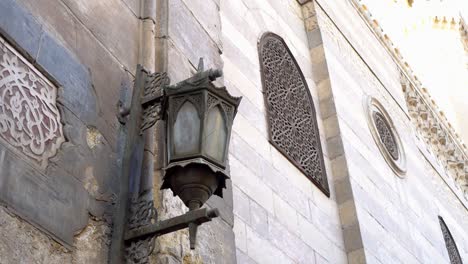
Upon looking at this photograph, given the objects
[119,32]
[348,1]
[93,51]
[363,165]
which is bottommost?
[93,51]

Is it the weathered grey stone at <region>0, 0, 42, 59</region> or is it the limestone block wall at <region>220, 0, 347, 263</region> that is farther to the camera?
the limestone block wall at <region>220, 0, 347, 263</region>

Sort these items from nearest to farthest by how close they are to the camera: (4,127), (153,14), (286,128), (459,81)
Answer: (4,127) < (153,14) < (286,128) < (459,81)

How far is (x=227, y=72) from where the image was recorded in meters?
5.93

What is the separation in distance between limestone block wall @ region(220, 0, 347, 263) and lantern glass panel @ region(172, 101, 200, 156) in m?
1.81

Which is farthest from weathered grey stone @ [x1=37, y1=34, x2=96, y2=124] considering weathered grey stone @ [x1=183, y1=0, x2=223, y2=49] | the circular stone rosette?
the circular stone rosette

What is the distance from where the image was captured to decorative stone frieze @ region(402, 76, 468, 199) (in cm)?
1222

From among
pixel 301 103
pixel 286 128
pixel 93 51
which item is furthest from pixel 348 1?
pixel 93 51

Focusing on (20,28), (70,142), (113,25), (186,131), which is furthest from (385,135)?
(20,28)

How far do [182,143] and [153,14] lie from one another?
1218 mm

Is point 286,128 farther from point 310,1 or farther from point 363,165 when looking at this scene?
point 310,1

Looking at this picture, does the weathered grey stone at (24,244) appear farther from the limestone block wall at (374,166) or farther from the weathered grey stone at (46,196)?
the limestone block wall at (374,166)

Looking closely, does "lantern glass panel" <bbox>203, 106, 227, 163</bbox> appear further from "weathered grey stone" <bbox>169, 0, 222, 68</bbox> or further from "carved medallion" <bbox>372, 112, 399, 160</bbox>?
"carved medallion" <bbox>372, 112, 399, 160</bbox>

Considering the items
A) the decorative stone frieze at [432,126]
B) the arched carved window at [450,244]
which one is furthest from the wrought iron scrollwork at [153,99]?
the arched carved window at [450,244]

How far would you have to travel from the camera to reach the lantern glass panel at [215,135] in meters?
3.12
